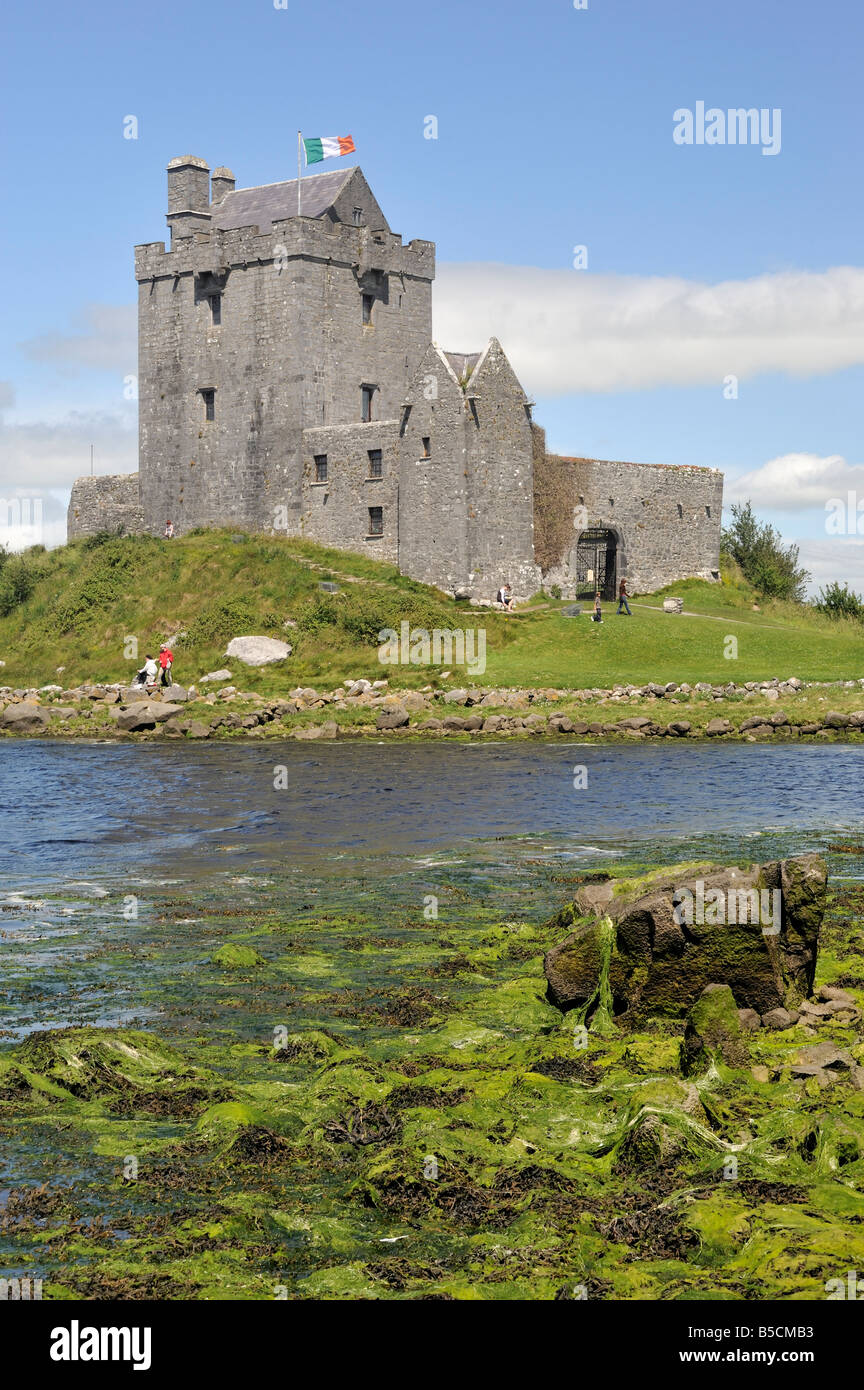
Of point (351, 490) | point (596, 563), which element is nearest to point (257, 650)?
point (351, 490)

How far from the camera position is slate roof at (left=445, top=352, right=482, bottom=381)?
51219 mm

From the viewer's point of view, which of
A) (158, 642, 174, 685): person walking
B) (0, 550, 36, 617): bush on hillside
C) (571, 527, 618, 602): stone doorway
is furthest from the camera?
(0, 550, 36, 617): bush on hillside

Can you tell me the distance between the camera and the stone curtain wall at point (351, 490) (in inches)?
2132

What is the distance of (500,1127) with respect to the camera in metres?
9.39

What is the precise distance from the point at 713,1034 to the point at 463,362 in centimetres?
4361

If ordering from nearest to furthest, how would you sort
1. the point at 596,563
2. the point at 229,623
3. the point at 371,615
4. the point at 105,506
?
1. the point at 371,615
2. the point at 229,623
3. the point at 596,563
4. the point at 105,506

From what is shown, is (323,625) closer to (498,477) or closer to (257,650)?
(257,650)

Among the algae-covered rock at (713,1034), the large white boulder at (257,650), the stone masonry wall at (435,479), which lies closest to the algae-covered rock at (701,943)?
the algae-covered rock at (713,1034)

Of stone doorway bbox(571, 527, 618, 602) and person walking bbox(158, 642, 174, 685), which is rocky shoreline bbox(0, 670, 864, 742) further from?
stone doorway bbox(571, 527, 618, 602)

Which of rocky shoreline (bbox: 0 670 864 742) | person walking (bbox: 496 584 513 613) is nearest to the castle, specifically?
person walking (bbox: 496 584 513 613)

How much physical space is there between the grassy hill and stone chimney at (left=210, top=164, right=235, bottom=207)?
15.2 meters

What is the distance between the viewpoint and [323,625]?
49.3m

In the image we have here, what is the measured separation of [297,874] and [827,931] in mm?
7512
